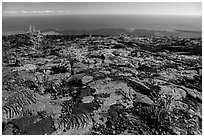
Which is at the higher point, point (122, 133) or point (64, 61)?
point (64, 61)

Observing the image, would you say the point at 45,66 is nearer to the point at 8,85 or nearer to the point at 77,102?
the point at 8,85

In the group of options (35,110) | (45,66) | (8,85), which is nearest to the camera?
(35,110)

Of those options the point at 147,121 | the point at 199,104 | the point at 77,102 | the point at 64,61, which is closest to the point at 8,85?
the point at 77,102

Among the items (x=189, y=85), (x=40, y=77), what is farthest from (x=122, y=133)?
(x=40, y=77)

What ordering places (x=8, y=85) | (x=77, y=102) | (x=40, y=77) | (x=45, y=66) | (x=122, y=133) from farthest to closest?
(x=45, y=66)
(x=40, y=77)
(x=8, y=85)
(x=77, y=102)
(x=122, y=133)

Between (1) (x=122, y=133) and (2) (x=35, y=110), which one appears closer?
(1) (x=122, y=133)

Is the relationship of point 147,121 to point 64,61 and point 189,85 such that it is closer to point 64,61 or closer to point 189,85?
point 189,85
